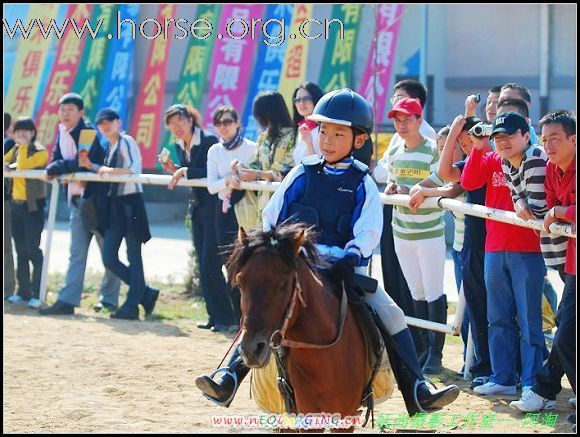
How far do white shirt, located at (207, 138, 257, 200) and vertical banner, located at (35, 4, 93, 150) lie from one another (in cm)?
1128

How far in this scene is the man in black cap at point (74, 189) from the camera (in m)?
12.1

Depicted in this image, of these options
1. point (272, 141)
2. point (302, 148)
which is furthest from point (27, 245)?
point (302, 148)

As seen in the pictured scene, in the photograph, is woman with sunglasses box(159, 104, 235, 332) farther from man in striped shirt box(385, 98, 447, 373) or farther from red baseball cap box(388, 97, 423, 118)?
red baseball cap box(388, 97, 423, 118)

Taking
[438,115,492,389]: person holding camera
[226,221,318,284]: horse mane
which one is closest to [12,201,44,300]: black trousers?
[438,115,492,389]: person holding camera

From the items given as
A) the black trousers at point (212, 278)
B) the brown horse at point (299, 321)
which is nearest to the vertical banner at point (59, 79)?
the black trousers at point (212, 278)

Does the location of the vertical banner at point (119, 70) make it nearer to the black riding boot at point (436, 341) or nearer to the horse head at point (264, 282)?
the black riding boot at point (436, 341)

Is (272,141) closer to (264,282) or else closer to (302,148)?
(302,148)

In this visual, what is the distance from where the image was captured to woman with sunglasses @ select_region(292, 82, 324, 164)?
931 centimetres

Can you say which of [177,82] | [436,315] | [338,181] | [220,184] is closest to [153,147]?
[177,82]

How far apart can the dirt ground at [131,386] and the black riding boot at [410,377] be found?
111 centimetres

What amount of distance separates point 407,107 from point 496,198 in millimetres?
1251

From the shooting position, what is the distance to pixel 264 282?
4.82 m

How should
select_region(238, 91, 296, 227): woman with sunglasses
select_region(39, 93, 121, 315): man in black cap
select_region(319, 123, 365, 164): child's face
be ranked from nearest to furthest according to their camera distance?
select_region(319, 123, 365, 164): child's face, select_region(238, 91, 296, 227): woman with sunglasses, select_region(39, 93, 121, 315): man in black cap

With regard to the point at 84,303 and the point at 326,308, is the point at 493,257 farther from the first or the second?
the point at 84,303
